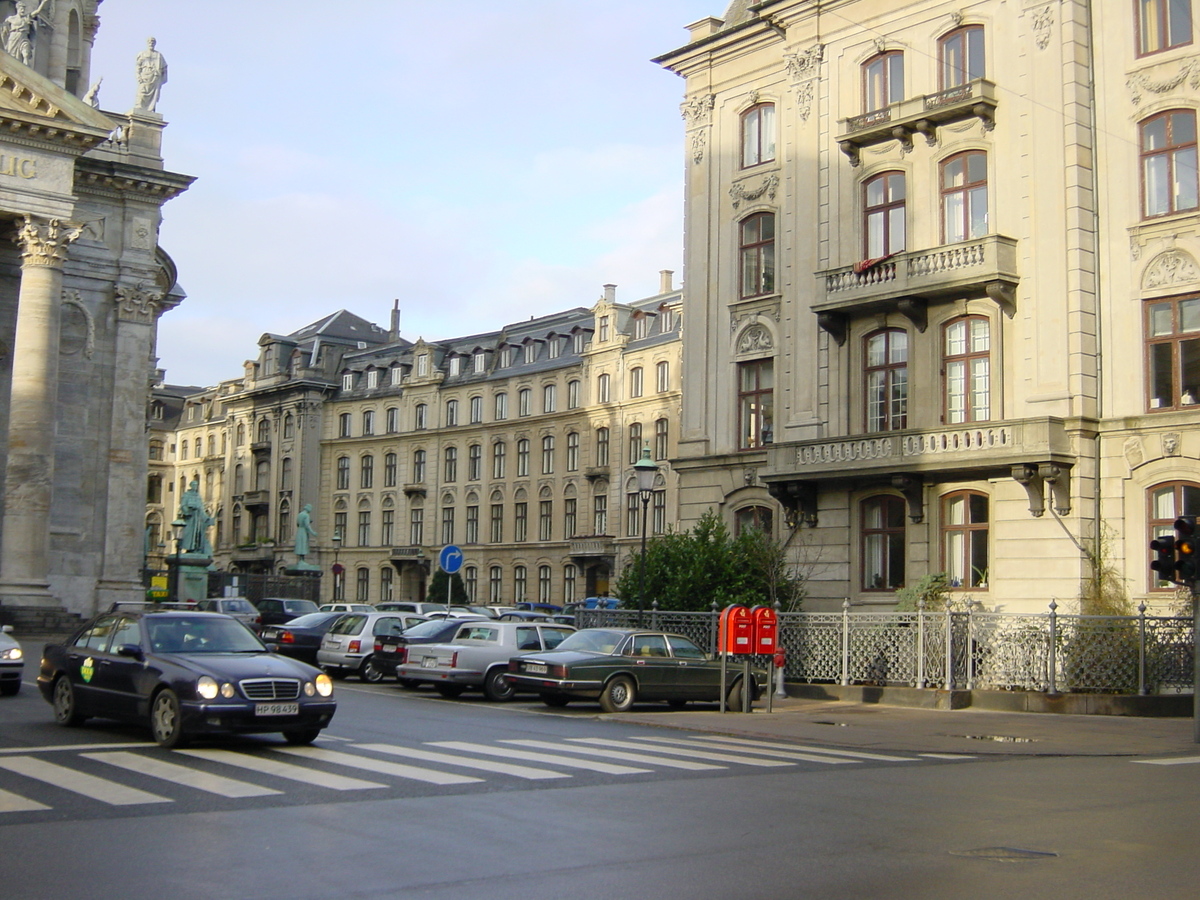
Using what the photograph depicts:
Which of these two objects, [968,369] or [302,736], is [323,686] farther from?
[968,369]

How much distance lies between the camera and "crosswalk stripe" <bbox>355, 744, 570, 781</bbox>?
43.2 feet

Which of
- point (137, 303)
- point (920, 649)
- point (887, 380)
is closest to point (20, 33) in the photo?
point (137, 303)

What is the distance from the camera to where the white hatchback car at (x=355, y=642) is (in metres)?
28.6

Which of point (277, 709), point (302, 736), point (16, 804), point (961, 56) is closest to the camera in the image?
point (16, 804)

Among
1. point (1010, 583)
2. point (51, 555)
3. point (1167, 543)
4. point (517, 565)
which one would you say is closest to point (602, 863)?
point (1167, 543)

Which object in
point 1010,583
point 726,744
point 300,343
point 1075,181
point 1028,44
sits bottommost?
point 726,744

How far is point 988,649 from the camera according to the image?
2512 centimetres

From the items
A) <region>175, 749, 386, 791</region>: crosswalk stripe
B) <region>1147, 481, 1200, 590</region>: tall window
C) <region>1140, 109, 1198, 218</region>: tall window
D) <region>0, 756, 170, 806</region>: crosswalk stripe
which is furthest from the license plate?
<region>1140, 109, 1198, 218</region>: tall window

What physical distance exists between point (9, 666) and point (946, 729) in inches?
575

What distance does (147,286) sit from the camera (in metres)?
42.7

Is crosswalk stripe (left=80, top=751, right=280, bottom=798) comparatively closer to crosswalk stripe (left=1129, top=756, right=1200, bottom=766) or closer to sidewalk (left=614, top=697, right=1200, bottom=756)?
sidewalk (left=614, top=697, right=1200, bottom=756)

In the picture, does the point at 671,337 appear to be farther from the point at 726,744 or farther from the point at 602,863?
the point at 602,863

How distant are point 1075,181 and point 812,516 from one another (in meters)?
9.72

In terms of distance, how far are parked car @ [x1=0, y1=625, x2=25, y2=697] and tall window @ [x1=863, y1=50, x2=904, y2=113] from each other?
72.5 feet
